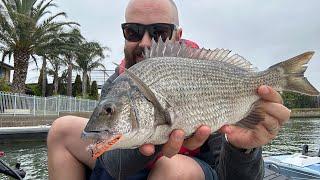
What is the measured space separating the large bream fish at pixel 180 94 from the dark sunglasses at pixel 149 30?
45cm

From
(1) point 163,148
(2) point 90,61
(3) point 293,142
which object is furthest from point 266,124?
(2) point 90,61

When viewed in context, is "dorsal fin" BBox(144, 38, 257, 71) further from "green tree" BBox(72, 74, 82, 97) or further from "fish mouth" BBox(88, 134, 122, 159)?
"green tree" BBox(72, 74, 82, 97)

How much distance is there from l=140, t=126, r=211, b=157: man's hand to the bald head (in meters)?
1.04

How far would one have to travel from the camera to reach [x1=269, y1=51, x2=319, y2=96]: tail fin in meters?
2.81

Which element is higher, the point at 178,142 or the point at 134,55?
the point at 134,55

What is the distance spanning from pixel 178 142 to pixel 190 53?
59cm

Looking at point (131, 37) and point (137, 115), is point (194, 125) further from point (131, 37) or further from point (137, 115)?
point (131, 37)

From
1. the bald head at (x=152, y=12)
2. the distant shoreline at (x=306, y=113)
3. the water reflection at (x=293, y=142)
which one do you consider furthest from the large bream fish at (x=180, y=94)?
the distant shoreline at (x=306, y=113)

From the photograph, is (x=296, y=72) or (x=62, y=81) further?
(x=62, y=81)

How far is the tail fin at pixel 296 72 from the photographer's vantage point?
9.23ft

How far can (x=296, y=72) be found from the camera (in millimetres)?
2848

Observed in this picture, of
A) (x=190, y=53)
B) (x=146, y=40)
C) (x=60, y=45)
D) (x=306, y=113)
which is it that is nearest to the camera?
(x=190, y=53)

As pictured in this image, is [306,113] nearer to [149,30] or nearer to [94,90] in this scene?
[94,90]

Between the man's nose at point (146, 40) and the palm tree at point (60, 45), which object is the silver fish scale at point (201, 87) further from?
the palm tree at point (60, 45)
